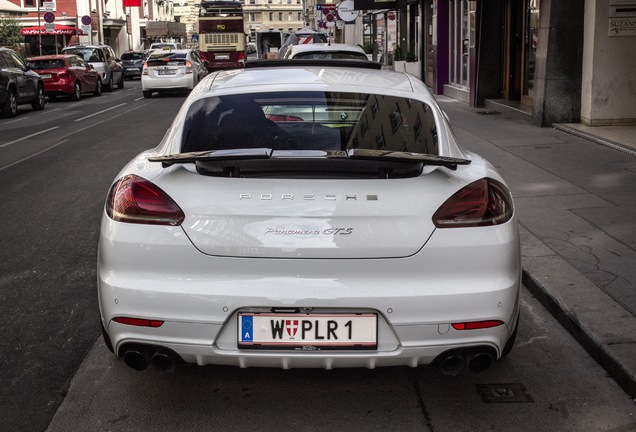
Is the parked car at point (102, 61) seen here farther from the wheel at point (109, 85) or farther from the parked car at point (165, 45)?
the parked car at point (165, 45)

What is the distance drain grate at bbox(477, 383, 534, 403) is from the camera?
13.7ft

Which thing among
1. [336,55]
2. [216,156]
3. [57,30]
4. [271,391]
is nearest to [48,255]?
[271,391]

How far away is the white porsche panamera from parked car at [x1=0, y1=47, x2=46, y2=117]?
773 inches

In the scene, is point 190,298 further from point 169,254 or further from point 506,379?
point 506,379

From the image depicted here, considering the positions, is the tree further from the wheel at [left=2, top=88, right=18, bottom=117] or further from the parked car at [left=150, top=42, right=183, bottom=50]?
the wheel at [left=2, top=88, right=18, bottom=117]

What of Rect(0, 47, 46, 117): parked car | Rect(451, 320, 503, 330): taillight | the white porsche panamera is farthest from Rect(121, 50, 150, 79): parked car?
Rect(451, 320, 503, 330): taillight

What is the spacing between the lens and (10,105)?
2228 cm

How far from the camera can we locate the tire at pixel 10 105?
2214 cm

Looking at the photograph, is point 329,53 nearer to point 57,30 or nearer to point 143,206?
point 143,206

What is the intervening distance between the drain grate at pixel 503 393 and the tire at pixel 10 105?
789 inches

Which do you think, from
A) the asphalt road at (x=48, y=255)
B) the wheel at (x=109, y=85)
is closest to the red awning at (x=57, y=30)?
the wheel at (x=109, y=85)

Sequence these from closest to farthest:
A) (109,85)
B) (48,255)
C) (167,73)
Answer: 1. (48,255)
2. (167,73)
3. (109,85)

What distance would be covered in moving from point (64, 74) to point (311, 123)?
25.1 metres

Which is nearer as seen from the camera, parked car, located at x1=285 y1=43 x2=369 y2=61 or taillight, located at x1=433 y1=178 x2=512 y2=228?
taillight, located at x1=433 y1=178 x2=512 y2=228
